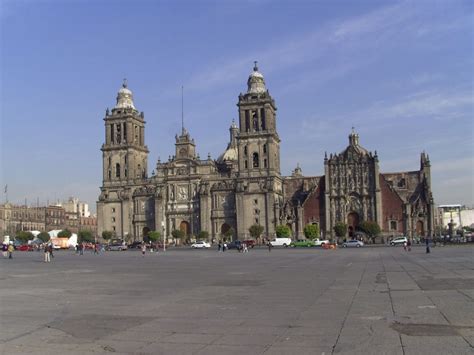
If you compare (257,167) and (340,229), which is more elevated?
(257,167)

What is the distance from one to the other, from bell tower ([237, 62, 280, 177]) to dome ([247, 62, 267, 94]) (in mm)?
440

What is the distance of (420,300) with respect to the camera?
1445 centimetres

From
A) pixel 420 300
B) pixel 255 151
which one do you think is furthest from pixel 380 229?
pixel 420 300

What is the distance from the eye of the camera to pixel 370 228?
8656cm

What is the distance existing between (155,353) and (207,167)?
9346cm

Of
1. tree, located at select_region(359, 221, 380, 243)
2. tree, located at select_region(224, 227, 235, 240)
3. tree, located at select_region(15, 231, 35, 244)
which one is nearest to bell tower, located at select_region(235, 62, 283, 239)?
tree, located at select_region(224, 227, 235, 240)

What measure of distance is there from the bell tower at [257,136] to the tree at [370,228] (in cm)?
1749

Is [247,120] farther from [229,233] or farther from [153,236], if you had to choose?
[153,236]

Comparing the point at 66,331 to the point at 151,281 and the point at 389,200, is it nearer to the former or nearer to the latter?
the point at 151,281

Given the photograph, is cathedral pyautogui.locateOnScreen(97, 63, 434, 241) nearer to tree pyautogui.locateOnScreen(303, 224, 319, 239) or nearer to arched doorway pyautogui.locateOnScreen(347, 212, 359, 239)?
arched doorway pyautogui.locateOnScreen(347, 212, 359, 239)

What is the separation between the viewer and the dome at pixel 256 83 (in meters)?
99.9

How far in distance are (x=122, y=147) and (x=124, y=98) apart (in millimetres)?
10223

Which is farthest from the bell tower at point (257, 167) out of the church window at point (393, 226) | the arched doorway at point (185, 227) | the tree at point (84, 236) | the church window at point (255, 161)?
the tree at point (84, 236)

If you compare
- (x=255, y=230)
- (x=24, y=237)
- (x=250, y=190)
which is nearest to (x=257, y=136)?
(x=250, y=190)
